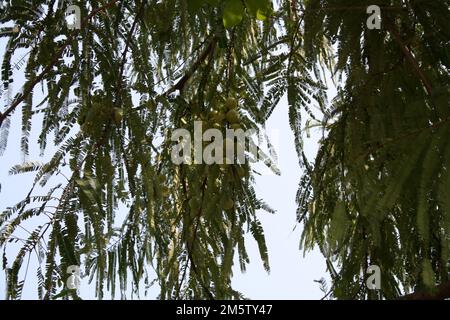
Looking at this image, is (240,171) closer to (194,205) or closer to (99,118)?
(194,205)

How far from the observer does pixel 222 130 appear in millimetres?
2549

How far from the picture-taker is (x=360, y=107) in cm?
237

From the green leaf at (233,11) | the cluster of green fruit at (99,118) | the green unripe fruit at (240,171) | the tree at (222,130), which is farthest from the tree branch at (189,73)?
the green leaf at (233,11)

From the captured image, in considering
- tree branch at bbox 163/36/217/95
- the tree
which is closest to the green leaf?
the tree

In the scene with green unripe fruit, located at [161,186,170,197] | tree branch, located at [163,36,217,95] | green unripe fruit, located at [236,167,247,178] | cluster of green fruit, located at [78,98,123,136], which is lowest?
green unripe fruit, located at [236,167,247,178]

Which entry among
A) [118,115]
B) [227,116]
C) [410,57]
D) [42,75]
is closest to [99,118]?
[118,115]

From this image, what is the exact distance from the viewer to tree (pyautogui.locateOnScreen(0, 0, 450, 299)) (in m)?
2.14

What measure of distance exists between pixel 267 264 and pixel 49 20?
111cm

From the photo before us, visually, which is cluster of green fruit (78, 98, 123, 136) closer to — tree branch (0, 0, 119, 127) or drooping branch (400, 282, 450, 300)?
tree branch (0, 0, 119, 127)

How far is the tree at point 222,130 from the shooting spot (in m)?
2.14

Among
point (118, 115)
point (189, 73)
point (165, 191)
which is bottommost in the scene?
point (165, 191)

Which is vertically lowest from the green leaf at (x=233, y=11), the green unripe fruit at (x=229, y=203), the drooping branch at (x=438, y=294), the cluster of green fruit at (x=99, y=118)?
the drooping branch at (x=438, y=294)

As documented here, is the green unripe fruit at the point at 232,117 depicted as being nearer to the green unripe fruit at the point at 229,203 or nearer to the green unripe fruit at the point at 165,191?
the green unripe fruit at the point at 229,203

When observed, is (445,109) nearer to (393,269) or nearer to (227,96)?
(393,269)
